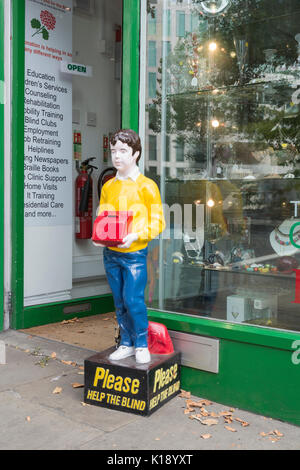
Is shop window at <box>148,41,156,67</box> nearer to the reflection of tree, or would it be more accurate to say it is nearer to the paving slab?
the reflection of tree

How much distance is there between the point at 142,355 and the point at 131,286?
48 cm

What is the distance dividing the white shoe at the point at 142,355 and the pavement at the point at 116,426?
35 centimetres

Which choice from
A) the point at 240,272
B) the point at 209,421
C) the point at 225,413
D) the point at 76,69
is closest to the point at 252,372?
the point at 225,413

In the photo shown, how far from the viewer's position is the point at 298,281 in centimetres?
395

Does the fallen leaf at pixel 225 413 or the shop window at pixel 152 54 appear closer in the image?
→ the fallen leaf at pixel 225 413

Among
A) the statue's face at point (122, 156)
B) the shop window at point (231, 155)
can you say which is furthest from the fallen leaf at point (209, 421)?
the statue's face at point (122, 156)

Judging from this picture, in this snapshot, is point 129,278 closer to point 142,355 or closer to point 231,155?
point 142,355

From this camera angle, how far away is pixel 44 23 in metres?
5.91

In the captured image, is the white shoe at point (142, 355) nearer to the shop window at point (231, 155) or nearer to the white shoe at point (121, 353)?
the white shoe at point (121, 353)

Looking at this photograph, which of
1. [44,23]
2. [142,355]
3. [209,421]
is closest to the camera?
[209,421]

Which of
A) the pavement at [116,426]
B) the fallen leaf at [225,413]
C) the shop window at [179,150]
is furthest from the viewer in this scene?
the shop window at [179,150]

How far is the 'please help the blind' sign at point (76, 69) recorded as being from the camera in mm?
→ 5992

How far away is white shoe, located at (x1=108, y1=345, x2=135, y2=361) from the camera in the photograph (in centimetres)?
375

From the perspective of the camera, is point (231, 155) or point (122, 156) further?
point (231, 155)
